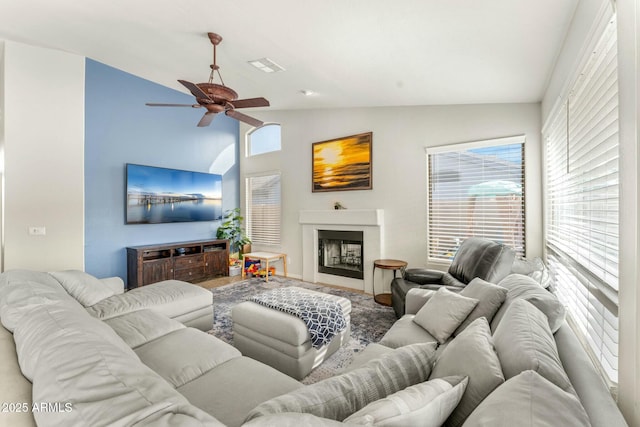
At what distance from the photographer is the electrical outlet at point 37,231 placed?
3.51 m

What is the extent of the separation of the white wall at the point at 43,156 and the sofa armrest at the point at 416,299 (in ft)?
14.2

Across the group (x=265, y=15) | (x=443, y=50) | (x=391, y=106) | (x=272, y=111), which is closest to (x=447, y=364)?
(x=443, y=50)

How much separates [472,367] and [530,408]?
329 millimetres

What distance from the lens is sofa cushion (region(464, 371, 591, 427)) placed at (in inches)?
25.3

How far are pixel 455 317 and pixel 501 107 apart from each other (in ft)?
9.46

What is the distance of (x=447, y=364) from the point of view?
42.1 inches

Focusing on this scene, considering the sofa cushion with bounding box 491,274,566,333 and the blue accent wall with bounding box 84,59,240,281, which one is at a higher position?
the blue accent wall with bounding box 84,59,240,281

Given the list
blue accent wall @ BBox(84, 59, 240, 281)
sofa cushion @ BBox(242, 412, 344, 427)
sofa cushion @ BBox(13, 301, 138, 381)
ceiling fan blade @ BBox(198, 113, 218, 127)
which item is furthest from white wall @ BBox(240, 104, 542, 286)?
sofa cushion @ BBox(13, 301, 138, 381)

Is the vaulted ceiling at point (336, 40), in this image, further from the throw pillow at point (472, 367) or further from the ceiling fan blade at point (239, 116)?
the throw pillow at point (472, 367)

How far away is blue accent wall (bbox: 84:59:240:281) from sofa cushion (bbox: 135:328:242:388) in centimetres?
326

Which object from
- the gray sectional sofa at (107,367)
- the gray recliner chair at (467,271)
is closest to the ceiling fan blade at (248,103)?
the gray sectional sofa at (107,367)

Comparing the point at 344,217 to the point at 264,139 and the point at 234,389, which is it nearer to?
the point at 264,139

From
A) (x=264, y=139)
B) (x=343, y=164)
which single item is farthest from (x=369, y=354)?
(x=264, y=139)

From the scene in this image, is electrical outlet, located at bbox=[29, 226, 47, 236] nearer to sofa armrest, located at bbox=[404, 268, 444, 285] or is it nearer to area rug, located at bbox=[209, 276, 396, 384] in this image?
area rug, located at bbox=[209, 276, 396, 384]
